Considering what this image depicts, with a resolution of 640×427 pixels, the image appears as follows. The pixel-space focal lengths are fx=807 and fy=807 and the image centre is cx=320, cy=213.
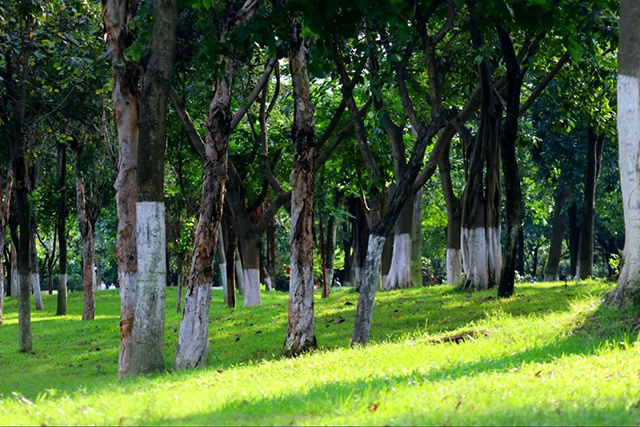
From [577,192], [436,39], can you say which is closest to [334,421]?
[436,39]

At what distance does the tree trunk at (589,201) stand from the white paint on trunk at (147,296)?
18.7m

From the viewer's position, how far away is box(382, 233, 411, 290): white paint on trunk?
24.7 metres

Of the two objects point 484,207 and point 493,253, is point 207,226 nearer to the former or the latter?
point 484,207

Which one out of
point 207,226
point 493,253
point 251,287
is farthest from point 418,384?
point 251,287

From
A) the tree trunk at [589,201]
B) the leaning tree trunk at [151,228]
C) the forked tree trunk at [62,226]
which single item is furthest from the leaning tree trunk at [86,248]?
the tree trunk at [589,201]

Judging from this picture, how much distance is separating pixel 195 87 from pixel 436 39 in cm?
819

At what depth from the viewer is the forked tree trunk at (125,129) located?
494 inches

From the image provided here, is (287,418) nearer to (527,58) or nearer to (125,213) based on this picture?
(125,213)

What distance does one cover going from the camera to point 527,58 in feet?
61.5

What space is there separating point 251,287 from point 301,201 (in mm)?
11651

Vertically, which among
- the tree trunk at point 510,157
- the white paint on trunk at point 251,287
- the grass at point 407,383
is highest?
the tree trunk at point 510,157

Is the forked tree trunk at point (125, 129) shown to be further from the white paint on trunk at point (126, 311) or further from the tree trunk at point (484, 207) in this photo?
the tree trunk at point (484, 207)

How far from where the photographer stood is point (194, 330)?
1259 centimetres

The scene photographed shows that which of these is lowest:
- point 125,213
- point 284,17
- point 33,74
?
point 125,213
